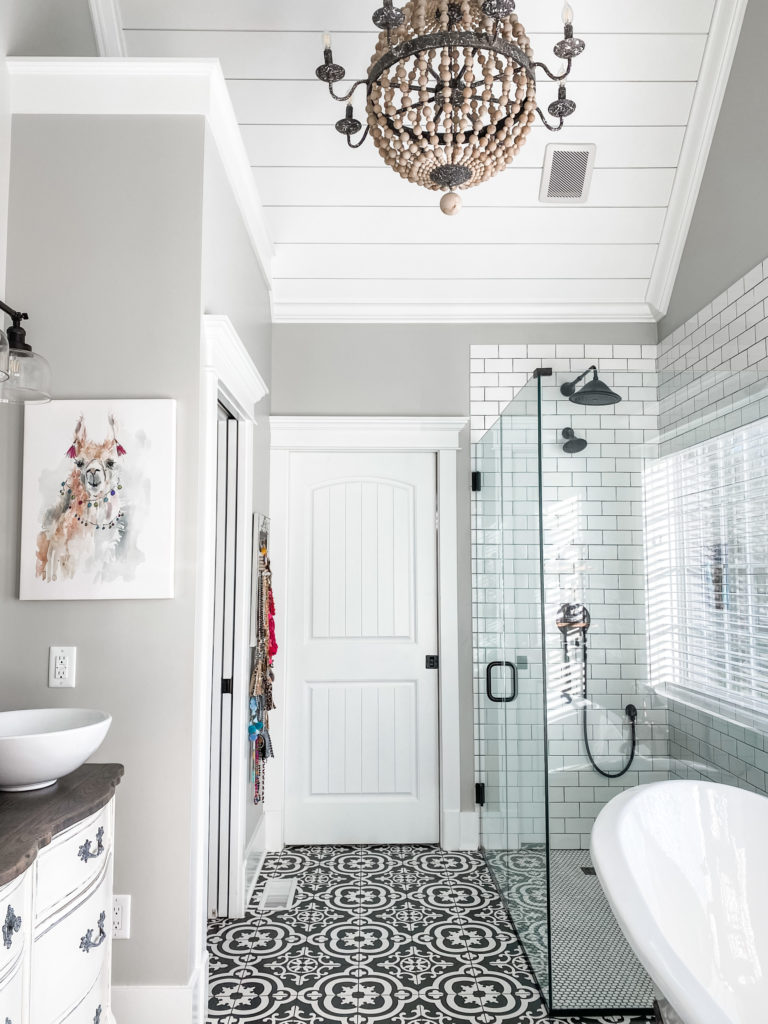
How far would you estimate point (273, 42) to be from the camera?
9.38ft

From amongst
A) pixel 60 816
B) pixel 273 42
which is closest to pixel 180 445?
pixel 60 816

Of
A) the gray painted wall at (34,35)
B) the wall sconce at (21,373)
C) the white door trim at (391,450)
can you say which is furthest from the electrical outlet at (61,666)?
the white door trim at (391,450)

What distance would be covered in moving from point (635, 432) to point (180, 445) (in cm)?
149

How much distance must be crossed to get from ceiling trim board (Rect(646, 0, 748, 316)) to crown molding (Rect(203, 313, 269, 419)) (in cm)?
213

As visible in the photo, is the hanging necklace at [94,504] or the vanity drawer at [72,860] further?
the hanging necklace at [94,504]

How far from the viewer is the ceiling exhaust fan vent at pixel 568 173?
10.6ft

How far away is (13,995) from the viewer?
144 cm

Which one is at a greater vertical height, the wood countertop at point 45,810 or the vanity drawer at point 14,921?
the wood countertop at point 45,810

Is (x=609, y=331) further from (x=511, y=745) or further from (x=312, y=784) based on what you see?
(x=312, y=784)

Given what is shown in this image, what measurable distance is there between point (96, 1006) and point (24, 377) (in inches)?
63.4

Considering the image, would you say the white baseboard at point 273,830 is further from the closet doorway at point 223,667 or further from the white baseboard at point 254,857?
the closet doorway at point 223,667

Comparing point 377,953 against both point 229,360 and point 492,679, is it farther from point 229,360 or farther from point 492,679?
point 229,360

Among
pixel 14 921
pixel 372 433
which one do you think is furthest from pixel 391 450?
pixel 14 921

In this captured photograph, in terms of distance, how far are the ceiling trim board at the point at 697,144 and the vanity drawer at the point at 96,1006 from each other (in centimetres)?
368
